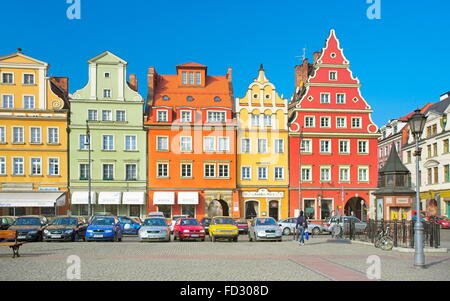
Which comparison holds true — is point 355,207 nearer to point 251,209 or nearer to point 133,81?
point 251,209

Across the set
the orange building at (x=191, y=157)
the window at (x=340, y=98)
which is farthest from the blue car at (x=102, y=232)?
the window at (x=340, y=98)

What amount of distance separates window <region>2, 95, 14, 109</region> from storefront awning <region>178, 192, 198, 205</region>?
62.7 feet

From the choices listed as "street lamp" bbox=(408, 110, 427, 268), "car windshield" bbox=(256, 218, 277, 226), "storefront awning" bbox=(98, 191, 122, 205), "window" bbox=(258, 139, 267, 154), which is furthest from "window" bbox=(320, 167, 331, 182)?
"street lamp" bbox=(408, 110, 427, 268)

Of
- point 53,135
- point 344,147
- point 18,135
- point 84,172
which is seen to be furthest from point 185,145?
point 344,147

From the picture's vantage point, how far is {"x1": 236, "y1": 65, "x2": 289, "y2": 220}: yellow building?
59.3 metres

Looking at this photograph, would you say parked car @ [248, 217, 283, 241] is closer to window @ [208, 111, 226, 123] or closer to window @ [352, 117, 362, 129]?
window @ [208, 111, 226, 123]

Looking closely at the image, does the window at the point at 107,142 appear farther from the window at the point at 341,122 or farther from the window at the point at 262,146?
the window at the point at 341,122

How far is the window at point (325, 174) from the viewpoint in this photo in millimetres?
60094

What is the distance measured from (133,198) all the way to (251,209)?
12904 mm

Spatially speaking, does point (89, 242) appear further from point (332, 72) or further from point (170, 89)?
point (332, 72)
